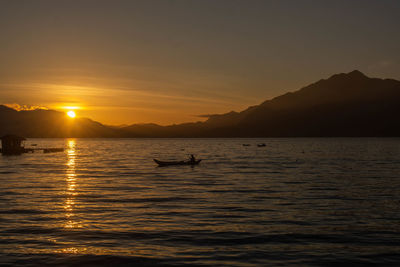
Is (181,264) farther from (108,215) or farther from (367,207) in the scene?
(367,207)

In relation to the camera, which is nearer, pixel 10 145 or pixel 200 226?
pixel 200 226

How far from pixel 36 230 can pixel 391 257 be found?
18327 mm

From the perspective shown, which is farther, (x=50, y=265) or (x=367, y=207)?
(x=367, y=207)

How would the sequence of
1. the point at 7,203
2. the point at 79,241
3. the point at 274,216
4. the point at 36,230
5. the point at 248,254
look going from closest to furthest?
the point at 248,254, the point at 79,241, the point at 36,230, the point at 274,216, the point at 7,203

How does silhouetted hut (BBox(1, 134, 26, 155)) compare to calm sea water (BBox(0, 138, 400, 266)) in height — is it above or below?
above

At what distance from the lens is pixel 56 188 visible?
44.0m

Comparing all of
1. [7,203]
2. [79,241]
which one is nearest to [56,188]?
[7,203]

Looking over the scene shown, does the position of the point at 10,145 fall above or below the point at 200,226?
above

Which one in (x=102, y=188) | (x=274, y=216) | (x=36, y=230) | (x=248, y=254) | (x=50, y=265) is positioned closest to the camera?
(x=50, y=265)

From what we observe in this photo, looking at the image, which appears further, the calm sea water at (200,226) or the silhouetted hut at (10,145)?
the silhouetted hut at (10,145)

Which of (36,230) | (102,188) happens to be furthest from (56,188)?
(36,230)

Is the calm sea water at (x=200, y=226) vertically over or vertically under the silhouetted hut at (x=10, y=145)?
under

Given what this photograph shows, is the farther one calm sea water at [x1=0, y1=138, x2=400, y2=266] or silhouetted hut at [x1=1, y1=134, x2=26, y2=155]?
silhouetted hut at [x1=1, y1=134, x2=26, y2=155]

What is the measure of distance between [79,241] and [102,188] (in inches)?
920
